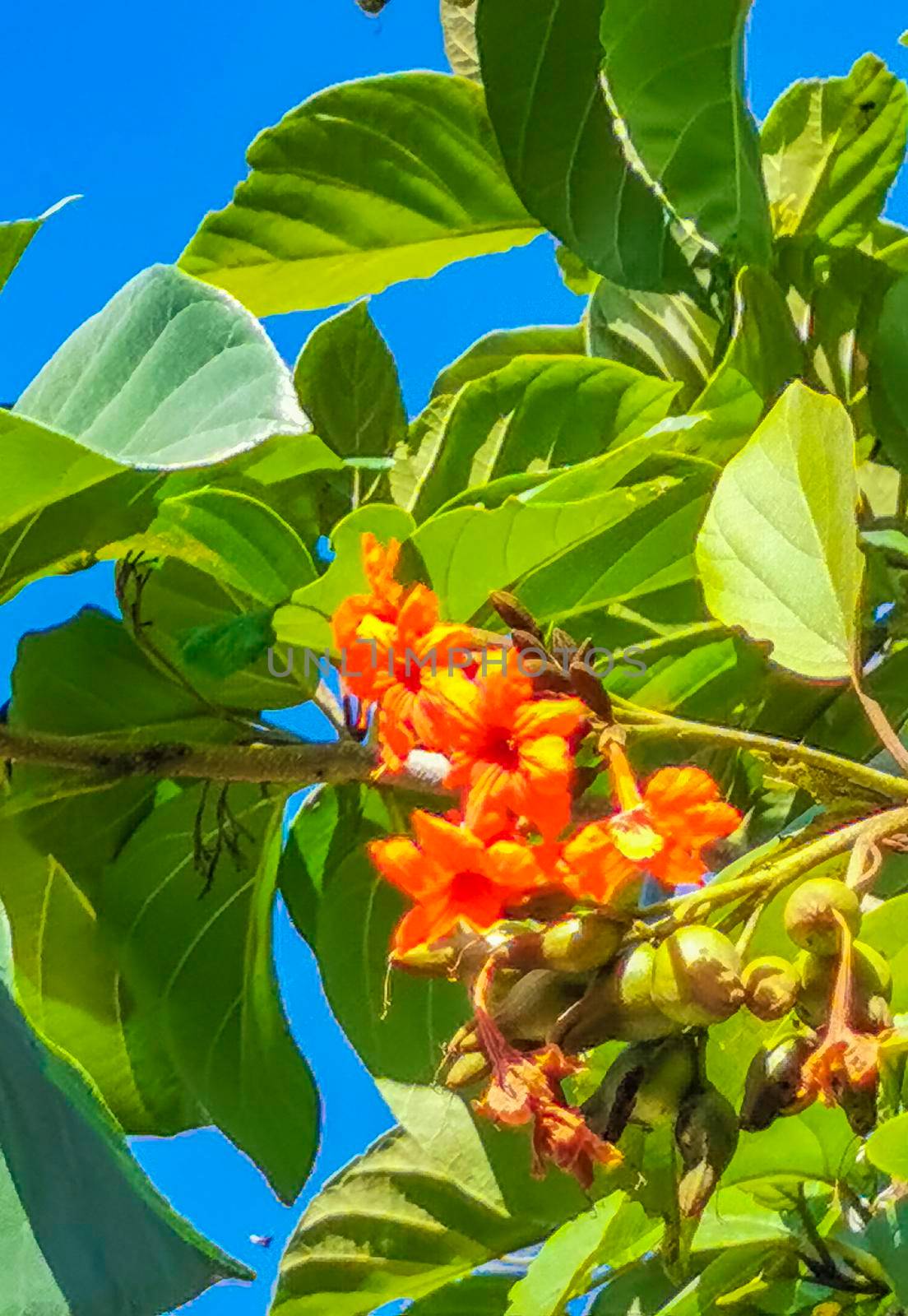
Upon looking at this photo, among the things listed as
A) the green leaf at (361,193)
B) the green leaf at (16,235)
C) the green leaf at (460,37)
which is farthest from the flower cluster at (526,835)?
the green leaf at (460,37)

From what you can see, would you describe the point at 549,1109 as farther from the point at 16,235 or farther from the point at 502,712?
the point at 16,235

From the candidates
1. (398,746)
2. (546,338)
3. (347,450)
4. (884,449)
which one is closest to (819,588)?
(398,746)

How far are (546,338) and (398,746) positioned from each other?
23.2 inches

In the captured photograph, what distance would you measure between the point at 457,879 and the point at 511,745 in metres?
0.05

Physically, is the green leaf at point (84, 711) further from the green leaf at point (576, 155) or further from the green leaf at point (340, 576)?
the green leaf at point (576, 155)

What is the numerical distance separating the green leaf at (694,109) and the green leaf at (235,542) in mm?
275

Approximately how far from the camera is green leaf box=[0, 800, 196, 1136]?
73cm

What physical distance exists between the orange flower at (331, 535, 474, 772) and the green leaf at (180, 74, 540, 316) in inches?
15.1

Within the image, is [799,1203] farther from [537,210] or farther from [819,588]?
[537,210]

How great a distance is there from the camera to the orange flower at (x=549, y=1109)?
1.20 ft

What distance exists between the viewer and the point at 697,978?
0.35 metres

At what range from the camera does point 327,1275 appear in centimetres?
82

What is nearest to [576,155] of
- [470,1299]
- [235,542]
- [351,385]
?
[351,385]

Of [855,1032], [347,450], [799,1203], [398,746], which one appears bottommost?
[799,1203]
